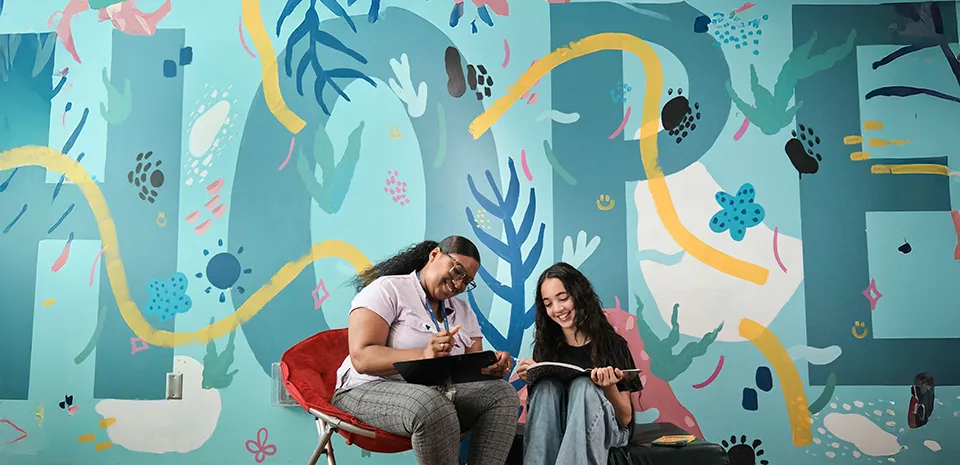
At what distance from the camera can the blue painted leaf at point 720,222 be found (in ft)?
11.0

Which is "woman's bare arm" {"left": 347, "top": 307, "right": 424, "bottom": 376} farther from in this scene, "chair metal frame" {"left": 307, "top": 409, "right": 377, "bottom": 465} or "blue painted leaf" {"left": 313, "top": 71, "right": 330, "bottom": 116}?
"blue painted leaf" {"left": 313, "top": 71, "right": 330, "bottom": 116}

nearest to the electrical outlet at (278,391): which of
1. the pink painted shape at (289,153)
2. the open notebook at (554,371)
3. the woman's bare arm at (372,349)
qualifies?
the pink painted shape at (289,153)

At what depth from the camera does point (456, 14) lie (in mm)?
3518

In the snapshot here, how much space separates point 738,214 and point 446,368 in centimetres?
187

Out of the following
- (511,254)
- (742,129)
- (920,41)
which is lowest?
(511,254)

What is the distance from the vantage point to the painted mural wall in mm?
3275

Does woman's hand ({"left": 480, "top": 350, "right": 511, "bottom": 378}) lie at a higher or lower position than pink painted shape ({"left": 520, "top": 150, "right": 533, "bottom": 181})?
lower

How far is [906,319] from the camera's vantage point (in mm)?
3270

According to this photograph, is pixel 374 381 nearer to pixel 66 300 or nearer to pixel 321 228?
pixel 321 228

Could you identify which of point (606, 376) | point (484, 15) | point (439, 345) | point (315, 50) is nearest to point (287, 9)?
point (315, 50)

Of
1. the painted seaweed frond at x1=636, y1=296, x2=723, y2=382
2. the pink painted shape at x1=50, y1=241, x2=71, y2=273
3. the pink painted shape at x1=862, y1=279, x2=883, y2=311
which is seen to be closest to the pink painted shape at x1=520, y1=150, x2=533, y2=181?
the painted seaweed frond at x1=636, y1=296, x2=723, y2=382

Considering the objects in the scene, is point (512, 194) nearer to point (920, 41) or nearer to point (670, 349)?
point (670, 349)

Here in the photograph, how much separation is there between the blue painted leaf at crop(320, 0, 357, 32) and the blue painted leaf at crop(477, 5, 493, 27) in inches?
25.7

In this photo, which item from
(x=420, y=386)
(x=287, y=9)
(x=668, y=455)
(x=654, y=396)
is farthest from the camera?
(x=287, y=9)
